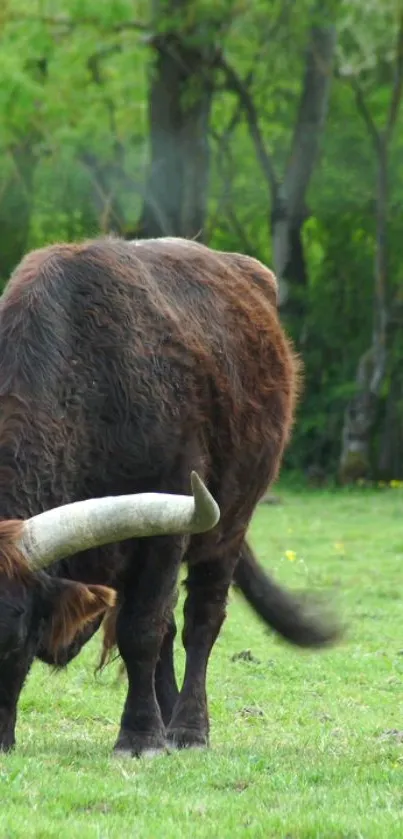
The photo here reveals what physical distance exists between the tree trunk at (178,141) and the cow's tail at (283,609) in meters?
18.2

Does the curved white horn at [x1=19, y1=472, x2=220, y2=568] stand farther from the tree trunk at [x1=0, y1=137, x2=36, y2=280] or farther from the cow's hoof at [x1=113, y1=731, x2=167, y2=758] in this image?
the tree trunk at [x1=0, y1=137, x2=36, y2=280]

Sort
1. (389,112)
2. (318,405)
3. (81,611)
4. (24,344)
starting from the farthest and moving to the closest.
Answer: (318,405) → (389,112) → (24,344) → (81,611)

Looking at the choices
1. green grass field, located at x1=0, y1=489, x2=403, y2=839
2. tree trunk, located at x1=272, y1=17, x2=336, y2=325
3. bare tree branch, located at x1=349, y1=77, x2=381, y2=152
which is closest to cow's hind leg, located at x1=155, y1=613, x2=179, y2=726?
green grass field, located at x1=0, y1=489, x2=403, y2=839

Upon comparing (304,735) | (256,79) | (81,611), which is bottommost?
(256,79)

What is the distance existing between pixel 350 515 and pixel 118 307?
14408mm

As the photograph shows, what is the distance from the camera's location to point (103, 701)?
9211mm

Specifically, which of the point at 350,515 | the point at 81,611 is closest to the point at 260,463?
the point at 81,611

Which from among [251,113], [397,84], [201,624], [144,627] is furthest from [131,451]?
[251,113]

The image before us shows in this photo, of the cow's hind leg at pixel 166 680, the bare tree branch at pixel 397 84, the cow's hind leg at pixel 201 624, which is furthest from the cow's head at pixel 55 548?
the bare tree branch at pixel 397 84

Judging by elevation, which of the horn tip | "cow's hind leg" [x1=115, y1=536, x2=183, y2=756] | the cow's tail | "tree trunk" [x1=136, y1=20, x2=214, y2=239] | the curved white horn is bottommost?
"tree trunk" [x1=136, y1=20, x2=214, y2=239]

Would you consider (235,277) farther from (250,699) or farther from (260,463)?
(250,699)

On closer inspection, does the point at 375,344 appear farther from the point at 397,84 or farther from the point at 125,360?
the point at 125,360

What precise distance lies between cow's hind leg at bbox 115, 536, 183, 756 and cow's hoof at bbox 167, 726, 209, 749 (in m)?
0.36

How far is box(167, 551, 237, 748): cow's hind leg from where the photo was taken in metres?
8.03
